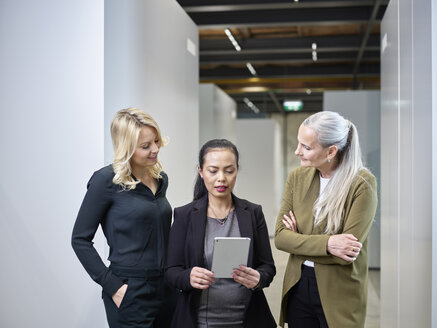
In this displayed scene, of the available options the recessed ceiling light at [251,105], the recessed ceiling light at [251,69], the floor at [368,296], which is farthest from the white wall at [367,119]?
the recessed ceiling light at [251,105]

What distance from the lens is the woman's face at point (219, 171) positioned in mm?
2309

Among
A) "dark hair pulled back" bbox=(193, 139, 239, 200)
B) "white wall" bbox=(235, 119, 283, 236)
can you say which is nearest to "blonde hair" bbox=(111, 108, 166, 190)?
"dark hair pulled back" bbox=(193, 139, 239, 200)

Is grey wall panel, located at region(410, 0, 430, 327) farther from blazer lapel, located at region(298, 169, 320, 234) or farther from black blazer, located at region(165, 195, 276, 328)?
black blazer, located at region(165, 195, 276, 328)

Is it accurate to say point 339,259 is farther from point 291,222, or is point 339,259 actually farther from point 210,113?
point 210,113

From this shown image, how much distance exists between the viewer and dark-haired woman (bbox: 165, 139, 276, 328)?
2295mm

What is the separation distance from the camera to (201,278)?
2.19 metres

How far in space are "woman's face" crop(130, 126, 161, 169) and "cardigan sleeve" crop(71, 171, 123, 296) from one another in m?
0.18

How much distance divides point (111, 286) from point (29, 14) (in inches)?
79.1

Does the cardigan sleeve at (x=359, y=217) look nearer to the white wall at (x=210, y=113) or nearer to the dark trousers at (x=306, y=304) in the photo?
the dark trousers at (x=306, y=304)


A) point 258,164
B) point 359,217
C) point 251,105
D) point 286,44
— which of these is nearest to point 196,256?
point 359,217

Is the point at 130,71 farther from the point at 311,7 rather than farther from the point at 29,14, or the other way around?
the point at 311,7

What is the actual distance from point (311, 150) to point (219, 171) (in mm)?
479

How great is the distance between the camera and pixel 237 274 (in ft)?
7.33

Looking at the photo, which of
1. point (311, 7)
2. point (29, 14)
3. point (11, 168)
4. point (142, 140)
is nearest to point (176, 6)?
point (29, 14)
